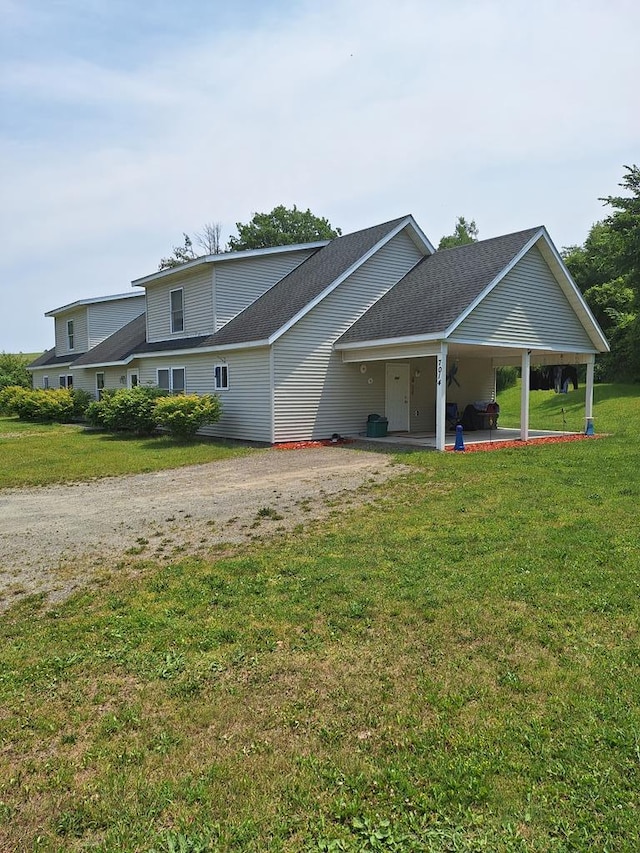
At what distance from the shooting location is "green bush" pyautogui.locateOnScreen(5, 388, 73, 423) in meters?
24.5

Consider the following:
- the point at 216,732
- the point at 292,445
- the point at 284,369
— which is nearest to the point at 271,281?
the point at 284,369

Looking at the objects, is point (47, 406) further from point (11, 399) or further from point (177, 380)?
point (177, 380)

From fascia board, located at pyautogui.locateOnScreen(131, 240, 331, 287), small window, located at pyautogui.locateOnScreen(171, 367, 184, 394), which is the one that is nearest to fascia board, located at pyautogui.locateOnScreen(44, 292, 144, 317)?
fascia board, located at pyautogui.locateOnScreen(131, 240, 331, 287)

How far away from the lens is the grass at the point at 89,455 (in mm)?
11391

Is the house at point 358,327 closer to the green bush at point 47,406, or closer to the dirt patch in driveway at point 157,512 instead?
the dirt patch in driveway at point 157,512

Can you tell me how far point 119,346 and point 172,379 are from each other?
7.30 meters

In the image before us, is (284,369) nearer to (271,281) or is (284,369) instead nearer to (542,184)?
(271,281)

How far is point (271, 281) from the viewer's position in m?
19.3

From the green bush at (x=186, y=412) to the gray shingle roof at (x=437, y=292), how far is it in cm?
423

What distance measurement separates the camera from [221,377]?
1730cm

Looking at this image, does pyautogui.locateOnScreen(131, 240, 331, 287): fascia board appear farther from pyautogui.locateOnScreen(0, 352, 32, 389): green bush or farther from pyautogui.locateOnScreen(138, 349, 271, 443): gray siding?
pyautogui.locateOnScreen(0, 352, 32, 389): green bush

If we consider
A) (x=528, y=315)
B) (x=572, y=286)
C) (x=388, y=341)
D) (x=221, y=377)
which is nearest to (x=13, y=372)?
(x=221, y=377)

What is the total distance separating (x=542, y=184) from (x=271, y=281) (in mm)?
9984

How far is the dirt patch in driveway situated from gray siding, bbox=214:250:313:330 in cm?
756
